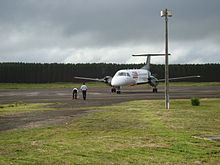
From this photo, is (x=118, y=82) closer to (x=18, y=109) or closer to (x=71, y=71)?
(x=18, y=109)

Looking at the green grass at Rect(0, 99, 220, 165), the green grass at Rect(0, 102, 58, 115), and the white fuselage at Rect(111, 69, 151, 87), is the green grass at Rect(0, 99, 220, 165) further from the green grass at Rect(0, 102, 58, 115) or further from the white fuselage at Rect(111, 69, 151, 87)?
the white fuselage at Rect(111, 69, 151, 87)

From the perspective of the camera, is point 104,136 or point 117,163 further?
point 104,136

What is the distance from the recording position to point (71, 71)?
115 m

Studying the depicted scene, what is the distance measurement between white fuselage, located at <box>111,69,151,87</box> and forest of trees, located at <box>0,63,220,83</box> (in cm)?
6801

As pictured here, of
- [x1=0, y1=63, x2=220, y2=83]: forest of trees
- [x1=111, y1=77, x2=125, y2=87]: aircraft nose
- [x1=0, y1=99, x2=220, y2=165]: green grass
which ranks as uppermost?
[x1=0, y1=63, x2=220, y2=83]: forest of trees

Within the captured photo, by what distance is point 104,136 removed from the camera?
33.0ft

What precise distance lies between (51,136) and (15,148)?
6.65ft

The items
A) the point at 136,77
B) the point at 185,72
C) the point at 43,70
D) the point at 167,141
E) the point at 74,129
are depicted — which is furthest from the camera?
the point at 185,72

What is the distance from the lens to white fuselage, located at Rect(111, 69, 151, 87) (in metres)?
40.9

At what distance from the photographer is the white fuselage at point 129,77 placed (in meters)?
40.9

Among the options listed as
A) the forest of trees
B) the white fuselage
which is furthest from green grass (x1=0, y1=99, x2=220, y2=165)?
the forest of trees

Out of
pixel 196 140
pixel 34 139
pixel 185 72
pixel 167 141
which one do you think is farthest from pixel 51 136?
pixel 185 72

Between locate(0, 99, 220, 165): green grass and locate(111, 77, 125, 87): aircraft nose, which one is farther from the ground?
locate(111, 77, 125, 87): aircraft nose

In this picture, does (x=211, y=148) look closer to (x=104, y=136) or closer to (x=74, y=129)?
(x=104, y=136)
